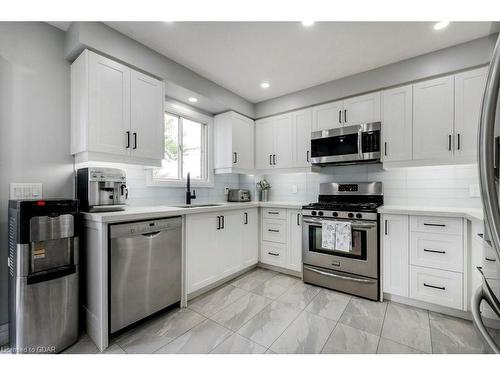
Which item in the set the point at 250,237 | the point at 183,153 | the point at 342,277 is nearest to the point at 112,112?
the point at 183,153

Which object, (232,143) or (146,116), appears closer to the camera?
(146,116)

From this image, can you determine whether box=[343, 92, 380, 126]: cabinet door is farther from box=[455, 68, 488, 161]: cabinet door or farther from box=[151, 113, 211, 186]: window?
box=[151, 113, 211, 186]: window

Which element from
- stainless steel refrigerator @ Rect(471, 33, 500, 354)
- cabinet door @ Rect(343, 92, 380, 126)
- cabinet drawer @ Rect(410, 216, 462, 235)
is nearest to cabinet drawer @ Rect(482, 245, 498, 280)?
stainless steel refrigerator @ Rect(471, 33, 500, 354)

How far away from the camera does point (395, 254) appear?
2293 mm

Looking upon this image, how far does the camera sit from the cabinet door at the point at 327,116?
2.89m

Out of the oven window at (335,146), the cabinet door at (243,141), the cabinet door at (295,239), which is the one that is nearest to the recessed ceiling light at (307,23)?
the oven window at (335,146)

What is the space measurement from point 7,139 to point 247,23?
6.88ft

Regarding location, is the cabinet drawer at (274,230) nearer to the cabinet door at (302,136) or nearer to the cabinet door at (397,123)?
the cabinet door at (302,136)

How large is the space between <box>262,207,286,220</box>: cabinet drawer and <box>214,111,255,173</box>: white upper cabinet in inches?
29.3

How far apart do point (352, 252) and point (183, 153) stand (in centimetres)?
245

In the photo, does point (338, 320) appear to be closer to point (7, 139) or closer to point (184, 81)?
point (184, 81)

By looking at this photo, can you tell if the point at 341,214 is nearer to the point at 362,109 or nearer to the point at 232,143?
the point at 362,109

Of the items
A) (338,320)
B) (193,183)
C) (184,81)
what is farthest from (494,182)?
(193,183)

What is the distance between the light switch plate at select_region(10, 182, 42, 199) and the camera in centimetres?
172
